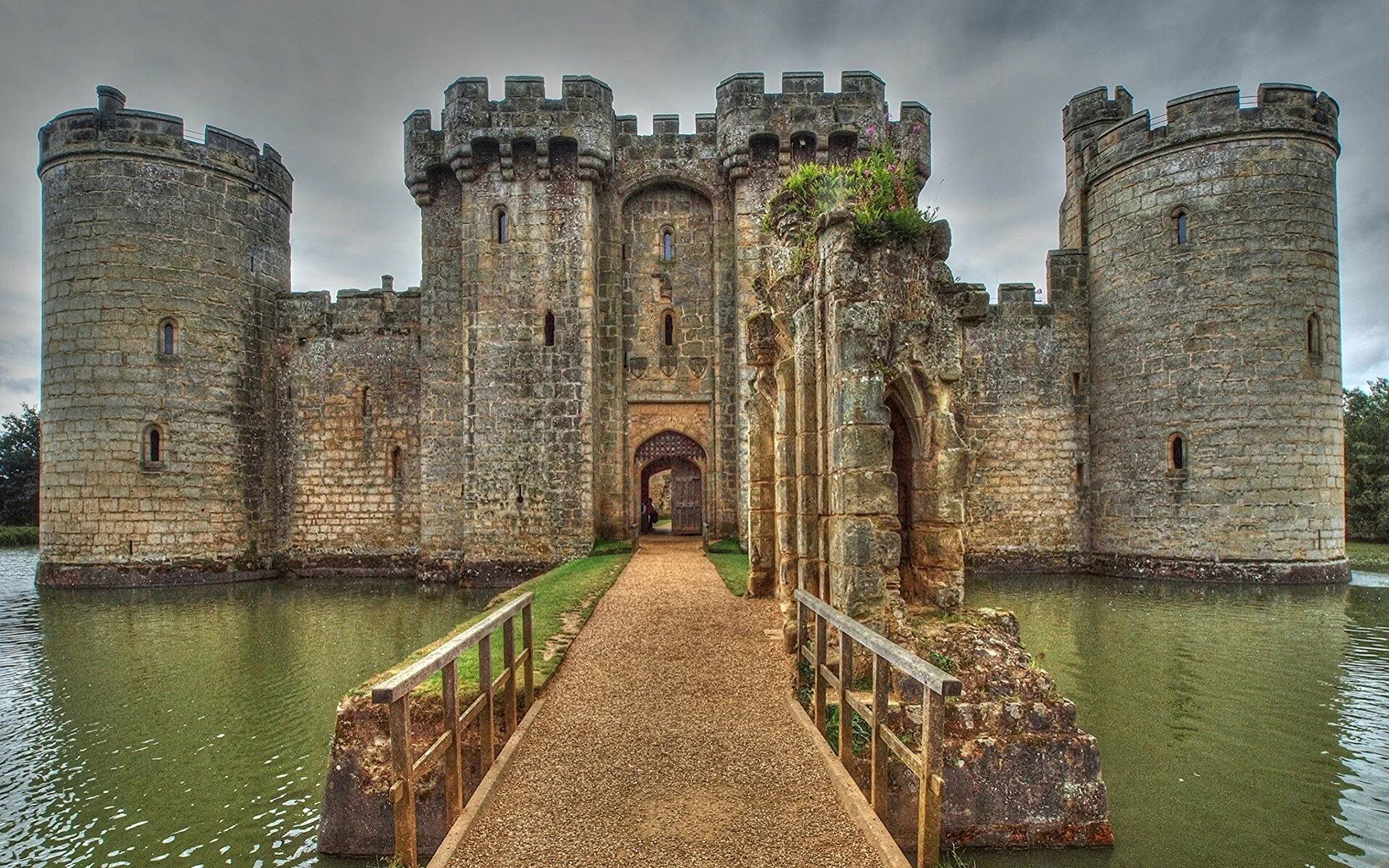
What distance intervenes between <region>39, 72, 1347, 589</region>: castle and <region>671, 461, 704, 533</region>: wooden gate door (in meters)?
4.09

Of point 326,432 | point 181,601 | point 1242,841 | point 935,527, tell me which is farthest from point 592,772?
point 326,432

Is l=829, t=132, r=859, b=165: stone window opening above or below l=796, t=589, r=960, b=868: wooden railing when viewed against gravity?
above

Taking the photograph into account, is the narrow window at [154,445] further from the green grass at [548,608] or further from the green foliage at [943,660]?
the green foliage at [943,660]

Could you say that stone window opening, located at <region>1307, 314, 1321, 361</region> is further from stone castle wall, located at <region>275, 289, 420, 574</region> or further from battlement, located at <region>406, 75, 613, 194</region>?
stone castle wall, located at <region>275, 289, 420, 574</region>

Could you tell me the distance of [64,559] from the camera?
17703 mm

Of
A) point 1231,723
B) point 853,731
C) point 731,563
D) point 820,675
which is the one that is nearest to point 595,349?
point 731,563

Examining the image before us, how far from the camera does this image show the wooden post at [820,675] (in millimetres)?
6031

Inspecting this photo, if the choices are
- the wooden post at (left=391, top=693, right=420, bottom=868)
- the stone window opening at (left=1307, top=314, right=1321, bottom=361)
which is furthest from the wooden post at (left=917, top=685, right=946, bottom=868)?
the stone window opening at (left=1307, top=314, right=1321, bottom=361)

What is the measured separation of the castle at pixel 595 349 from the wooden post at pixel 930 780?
40.2 feet

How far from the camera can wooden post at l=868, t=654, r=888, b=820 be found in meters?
4.75

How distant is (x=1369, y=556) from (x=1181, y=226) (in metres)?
11.2

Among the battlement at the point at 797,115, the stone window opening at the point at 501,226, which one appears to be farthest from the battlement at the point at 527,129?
the battlement at the point at 797,115

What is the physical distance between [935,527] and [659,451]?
41.4ft

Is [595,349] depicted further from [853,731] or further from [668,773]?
[668,773]
